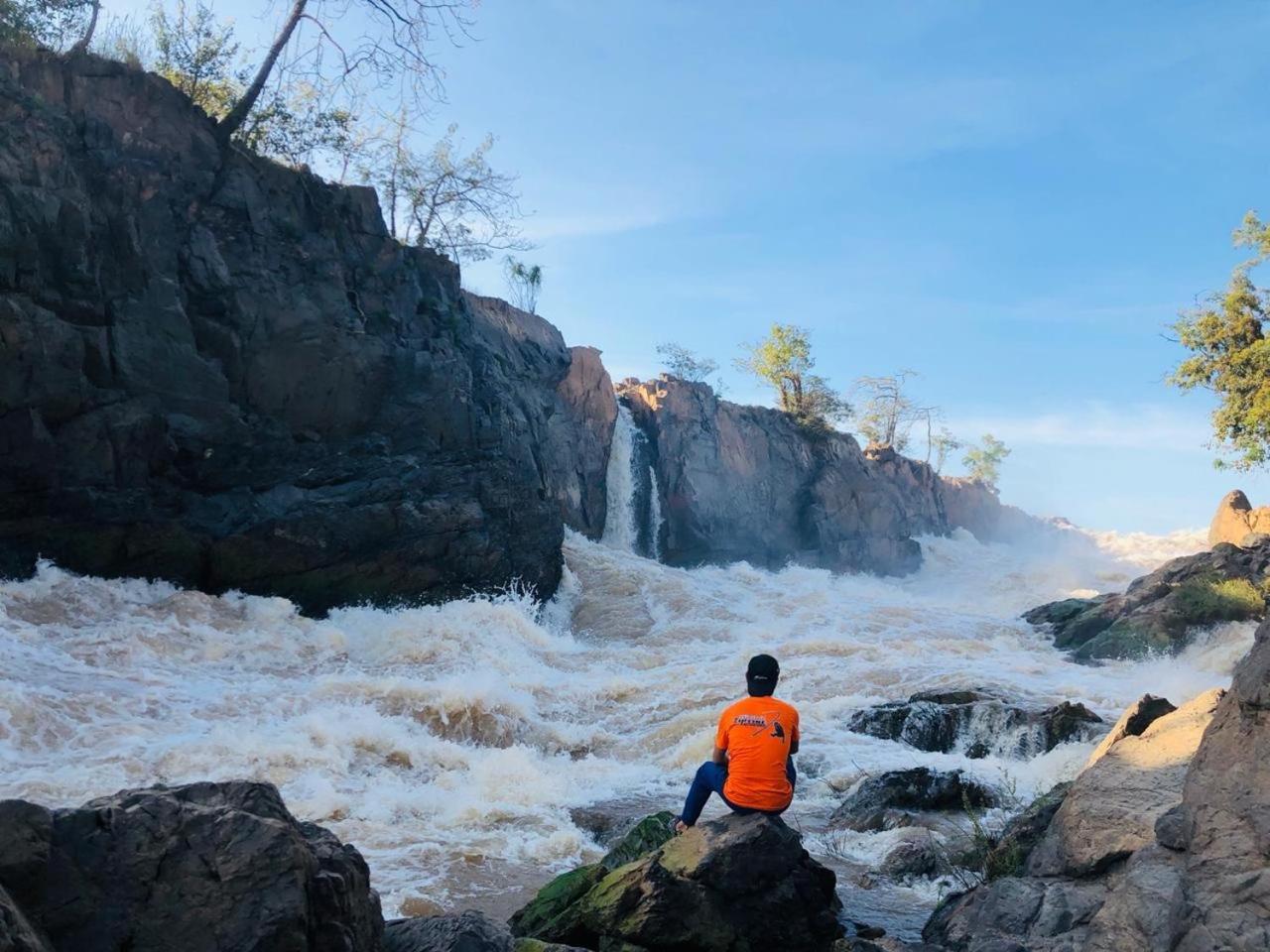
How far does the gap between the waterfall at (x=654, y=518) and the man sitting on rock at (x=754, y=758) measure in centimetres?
2622

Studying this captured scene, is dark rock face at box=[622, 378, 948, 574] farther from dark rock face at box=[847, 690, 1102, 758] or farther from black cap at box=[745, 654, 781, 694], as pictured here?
black cap at box=[745, 654, 781, 694]

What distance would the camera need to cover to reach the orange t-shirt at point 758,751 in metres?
5.64

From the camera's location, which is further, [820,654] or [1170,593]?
[1170,593]

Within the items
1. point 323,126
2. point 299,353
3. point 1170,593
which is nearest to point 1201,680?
point 1170,593

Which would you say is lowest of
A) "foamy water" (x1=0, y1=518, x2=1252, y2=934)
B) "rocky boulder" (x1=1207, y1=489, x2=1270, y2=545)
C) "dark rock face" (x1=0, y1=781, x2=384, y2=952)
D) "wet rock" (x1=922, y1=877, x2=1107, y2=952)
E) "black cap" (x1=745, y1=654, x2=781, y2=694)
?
"foamy water" (x1=0, y1=518, x2=1252, y2=934)

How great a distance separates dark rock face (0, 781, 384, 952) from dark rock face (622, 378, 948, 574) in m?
29.2

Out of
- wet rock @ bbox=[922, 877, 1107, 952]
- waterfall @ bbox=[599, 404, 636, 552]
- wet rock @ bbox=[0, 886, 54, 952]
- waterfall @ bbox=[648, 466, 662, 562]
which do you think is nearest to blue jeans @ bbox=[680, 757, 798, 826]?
wet rock @ bbox=[922, 877, 1107, 952]

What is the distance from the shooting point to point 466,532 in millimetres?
19188

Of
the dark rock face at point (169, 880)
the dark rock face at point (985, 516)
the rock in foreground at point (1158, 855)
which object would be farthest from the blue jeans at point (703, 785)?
the dark rock face at point (985, 516)

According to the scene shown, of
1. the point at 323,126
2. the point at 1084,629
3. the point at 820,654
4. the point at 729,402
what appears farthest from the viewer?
the point at 729,402

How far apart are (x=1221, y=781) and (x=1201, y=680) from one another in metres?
15.4

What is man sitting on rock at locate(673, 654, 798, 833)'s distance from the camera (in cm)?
565

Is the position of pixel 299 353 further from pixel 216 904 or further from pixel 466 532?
pixel 216 904

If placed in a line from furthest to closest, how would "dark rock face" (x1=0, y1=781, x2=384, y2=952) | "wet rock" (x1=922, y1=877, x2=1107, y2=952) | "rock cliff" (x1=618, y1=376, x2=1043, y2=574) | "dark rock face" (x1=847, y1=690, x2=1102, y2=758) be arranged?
"rock cliff" (x1=618, y1=376, x2=1043, y2=574) < "dark rock face" (x1=847, y1=690, x2=1102, y2=758) < "wet rock" (x1=922, y1=877, x2=1107, y2=952) < "dark rock face" (x1=0, y1=781, x2=384, y2=952)
